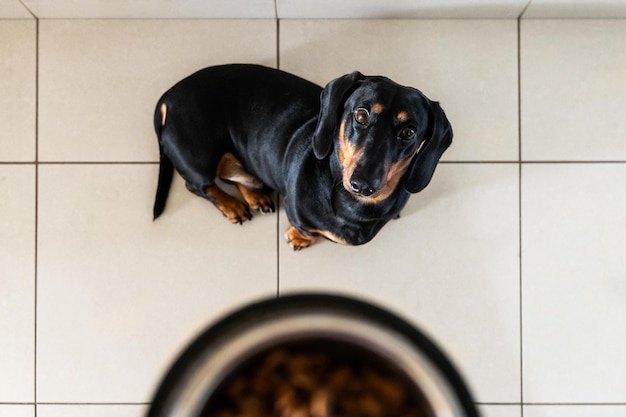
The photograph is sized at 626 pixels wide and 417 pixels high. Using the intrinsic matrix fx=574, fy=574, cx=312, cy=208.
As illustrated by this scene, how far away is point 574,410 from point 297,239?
34.8 inches

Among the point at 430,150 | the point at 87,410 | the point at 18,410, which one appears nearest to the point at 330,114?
the point at 430,150

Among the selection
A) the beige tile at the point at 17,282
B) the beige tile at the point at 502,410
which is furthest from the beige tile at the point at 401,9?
the beige tile at the point at 502,410

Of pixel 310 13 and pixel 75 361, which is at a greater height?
pixel 310 13

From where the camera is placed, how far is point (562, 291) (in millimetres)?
1566

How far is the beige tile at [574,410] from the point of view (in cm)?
155

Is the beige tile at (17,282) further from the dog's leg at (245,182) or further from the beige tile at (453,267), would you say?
the beige tile at (453,267)

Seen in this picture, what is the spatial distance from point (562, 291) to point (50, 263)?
1.41m

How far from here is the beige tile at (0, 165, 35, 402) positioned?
1568mm

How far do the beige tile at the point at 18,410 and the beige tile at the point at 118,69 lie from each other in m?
0.68

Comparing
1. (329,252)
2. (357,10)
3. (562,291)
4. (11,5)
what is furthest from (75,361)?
(562,291)

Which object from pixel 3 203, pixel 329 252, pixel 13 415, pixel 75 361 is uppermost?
pixel 3 203

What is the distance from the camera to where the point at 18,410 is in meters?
1.56

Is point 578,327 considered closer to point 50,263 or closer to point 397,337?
point 397,337

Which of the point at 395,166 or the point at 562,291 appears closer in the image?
the point at 395,166
